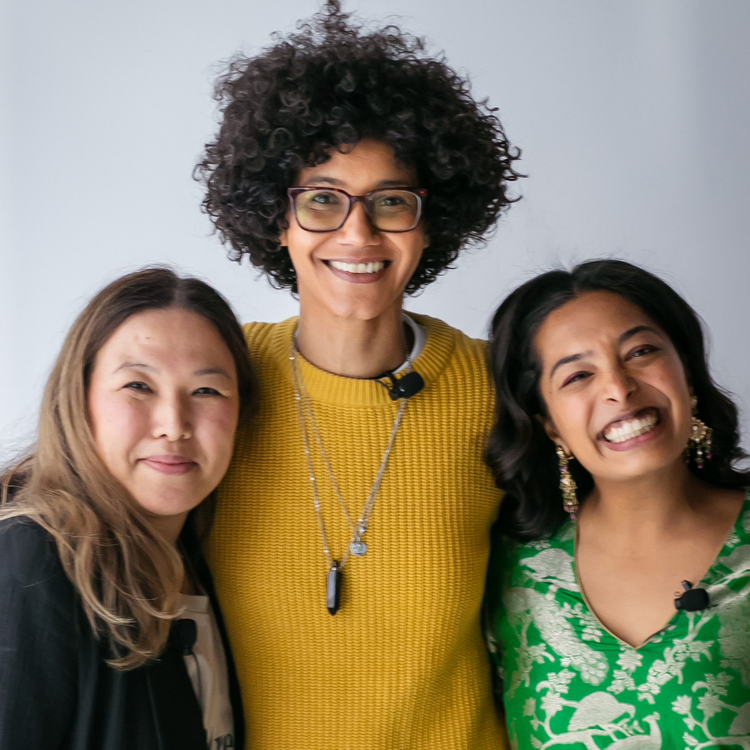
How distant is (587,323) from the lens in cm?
184

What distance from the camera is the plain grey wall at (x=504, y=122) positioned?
8.82ft

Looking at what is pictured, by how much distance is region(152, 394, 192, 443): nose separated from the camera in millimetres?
1583

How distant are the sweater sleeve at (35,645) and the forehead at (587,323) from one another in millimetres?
1084

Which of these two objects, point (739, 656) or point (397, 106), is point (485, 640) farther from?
point (397, 106)

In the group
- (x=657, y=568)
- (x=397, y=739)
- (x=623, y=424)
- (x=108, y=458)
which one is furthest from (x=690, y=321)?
(x=108, y=458)

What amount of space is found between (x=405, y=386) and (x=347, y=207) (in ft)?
1.33

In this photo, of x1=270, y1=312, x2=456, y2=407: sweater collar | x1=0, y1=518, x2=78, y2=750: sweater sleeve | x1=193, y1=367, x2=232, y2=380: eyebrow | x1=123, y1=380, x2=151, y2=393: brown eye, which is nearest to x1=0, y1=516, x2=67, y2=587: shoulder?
x1=0, y1=518, x2=78, y2=750: sweater sleeve

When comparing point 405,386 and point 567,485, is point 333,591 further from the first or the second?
point 567,485

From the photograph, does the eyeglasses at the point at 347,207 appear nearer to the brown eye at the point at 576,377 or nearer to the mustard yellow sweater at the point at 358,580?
the mustard yellow sweater at the point at 358,580

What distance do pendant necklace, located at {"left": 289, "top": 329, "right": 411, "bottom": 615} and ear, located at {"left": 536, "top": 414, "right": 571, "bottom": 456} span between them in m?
0.32

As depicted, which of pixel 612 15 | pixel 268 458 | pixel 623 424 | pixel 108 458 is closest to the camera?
pixel 108 458

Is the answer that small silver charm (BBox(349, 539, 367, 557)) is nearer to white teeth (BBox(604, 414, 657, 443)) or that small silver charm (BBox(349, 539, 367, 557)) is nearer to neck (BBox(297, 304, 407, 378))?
Result: neck (BBox(297, 304, 407, 378))

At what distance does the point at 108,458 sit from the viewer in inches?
62.9

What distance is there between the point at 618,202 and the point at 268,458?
58.0 inches
